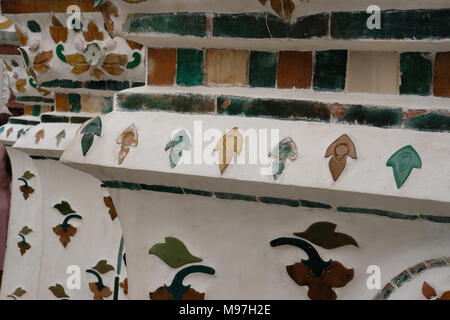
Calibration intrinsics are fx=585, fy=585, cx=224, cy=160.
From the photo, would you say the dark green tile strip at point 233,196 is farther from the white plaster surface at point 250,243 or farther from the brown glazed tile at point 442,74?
the brown glazed tile at point 442,74

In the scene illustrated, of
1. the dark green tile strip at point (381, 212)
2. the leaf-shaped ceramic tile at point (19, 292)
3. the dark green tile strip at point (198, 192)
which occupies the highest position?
the dark green tile strip at point (198, 192)

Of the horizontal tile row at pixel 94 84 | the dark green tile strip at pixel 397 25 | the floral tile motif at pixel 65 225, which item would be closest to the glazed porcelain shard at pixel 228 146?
the dark green tile strip at pixel 397 25

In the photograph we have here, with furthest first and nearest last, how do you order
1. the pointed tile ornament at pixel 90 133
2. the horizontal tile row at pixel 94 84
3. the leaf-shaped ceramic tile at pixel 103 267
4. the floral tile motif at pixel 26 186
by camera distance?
the floral tile motif at pixel 26 186
the leaf-shaped ceramic tile at pixel 103 267
the horizontal tile row at pixel 94 84
the pointed tile ornament at pixel 90 133

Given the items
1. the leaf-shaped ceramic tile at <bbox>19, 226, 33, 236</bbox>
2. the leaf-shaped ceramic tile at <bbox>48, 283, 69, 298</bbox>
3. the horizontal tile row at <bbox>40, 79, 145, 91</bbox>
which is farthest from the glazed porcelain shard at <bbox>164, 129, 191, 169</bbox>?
the leaf-shaped ceramic tile at <bbox>19, 226, 33, 236</bbox>

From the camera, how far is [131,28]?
39.6 inches

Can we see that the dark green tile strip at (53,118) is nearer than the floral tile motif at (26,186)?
Yes

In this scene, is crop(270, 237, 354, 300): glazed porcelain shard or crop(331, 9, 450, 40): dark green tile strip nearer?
crop(331, 9, 450, 40): dark green tile strip

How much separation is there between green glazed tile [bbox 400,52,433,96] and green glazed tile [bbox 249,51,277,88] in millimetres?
202

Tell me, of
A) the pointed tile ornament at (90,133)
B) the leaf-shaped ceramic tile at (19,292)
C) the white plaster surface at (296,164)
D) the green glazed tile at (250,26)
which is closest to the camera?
the white plaster surface at (296,164)

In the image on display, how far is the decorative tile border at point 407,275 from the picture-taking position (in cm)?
86

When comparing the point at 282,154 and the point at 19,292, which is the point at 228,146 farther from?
the point at 19,292

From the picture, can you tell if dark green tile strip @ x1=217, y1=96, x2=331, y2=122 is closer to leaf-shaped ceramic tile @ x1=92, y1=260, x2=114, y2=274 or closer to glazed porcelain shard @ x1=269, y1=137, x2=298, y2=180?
glazed porcelain shard @ x1=269, y1=137, x2=298, y2=180

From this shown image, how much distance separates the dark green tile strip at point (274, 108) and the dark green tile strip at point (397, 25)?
0.11 metres

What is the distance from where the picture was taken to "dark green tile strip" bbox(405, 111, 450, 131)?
84cm
